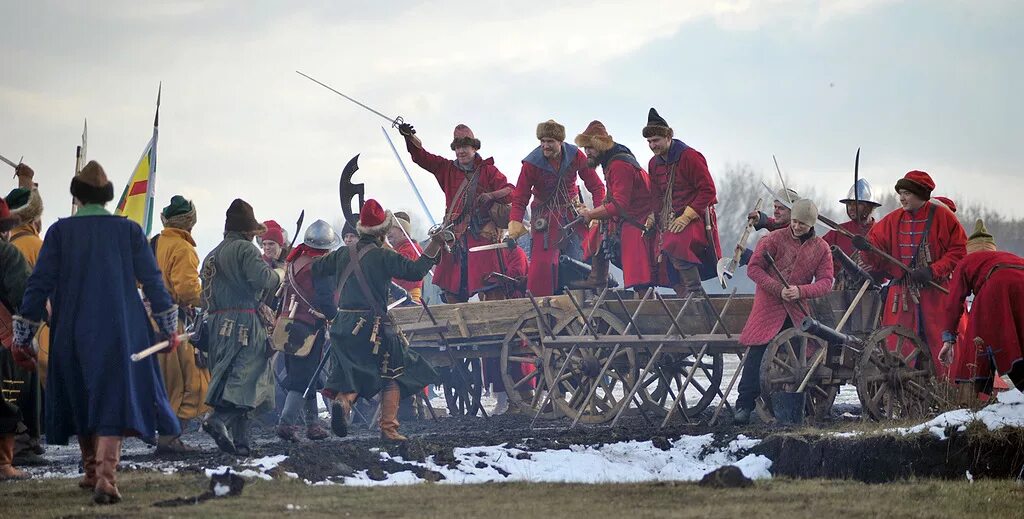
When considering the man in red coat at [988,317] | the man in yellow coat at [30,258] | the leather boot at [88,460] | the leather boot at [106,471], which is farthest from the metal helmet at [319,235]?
the man in red coat at [988,317]

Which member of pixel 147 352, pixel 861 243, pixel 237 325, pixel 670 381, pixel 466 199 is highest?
pixel 466 199

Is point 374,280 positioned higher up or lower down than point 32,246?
lower down

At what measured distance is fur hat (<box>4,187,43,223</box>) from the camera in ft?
32.6

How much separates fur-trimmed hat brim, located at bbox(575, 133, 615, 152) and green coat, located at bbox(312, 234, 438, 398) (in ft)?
9.78

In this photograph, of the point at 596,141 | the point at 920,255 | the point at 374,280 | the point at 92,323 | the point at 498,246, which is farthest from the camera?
the point at 498,246

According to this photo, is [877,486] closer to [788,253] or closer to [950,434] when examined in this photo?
[950,434]

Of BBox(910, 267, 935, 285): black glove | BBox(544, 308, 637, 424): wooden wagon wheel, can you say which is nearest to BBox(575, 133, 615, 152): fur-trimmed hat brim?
BBox(544, 308, 637, 424): wooden wagon wheel

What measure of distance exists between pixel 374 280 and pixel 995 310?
14.1ft

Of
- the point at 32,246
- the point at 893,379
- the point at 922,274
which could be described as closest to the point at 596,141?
the point at 922,274

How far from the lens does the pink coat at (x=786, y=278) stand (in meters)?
10.6

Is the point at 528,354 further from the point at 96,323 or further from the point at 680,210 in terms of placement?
the point at 96,323

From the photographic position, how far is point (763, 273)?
10742mm

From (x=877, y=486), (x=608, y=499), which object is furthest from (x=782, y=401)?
(x=608, y=499)

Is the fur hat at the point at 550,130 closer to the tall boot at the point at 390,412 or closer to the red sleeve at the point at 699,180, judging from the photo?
the red sleeve at the point at 699,180
